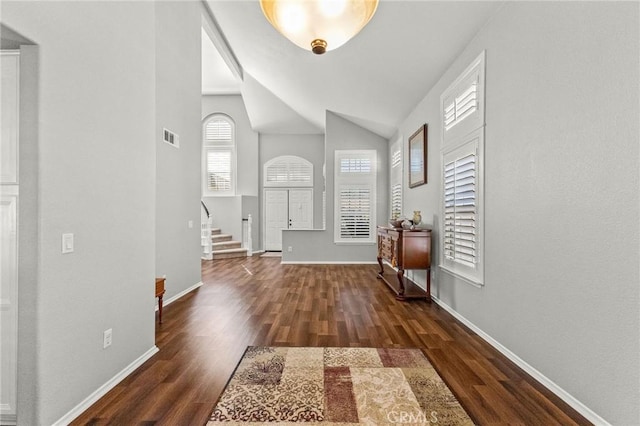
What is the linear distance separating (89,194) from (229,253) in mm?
6498

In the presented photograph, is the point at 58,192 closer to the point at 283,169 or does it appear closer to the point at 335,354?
the point at 335,354

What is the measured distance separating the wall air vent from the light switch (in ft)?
8.54

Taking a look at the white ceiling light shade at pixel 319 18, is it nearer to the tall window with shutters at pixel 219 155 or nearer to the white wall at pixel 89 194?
the white wall at pixel 89 194

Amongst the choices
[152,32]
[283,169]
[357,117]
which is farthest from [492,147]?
[283,169]

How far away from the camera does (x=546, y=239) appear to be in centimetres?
205

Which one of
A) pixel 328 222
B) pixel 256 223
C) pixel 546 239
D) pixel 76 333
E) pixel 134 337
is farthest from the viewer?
pixel 256 223

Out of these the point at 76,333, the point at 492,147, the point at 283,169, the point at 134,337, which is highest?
the point at 283,169

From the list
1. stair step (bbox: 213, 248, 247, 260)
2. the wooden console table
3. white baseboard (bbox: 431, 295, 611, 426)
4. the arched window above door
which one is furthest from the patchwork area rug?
the arched window above door

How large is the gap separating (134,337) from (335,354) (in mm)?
1612

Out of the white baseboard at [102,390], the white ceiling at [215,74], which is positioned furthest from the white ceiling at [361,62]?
the white baseboard at [102,390]

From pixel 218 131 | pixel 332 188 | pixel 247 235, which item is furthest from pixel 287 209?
pixel 218 131

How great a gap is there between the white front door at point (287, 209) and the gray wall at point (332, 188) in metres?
2.25

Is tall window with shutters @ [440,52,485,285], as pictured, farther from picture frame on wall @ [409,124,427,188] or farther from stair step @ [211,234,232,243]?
stair step @ [211,234,232,243]

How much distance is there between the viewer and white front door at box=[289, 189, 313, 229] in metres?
9.49
